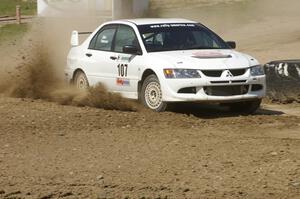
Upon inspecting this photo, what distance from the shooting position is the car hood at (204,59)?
1062 cm

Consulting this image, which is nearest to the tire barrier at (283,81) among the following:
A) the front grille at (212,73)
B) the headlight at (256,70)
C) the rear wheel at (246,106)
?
the rear wheel at (246,106)

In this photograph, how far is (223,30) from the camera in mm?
33219

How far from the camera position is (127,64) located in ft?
37.9

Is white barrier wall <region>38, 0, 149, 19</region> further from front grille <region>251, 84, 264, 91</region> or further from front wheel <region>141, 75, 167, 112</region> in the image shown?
front grille <region>251, 84, 264, 91</region>

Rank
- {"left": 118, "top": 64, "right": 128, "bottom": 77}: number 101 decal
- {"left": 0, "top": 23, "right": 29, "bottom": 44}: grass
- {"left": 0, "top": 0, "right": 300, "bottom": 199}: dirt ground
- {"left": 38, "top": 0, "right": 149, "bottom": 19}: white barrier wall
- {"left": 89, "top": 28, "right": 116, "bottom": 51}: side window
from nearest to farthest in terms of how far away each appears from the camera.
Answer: {"left": 0, "top": 0, "right": 300, "bottom": 199}: dirt ground, {"left": 118, "top": 64, "right": 128, "bottom": 77}: number 101 decal, {"left": 89, "top": 28, "right": 116, "bottom": 51}: side window, {"left": 0, "top": 23, "right": 29, "bottom": 44}: grass, {"left": 38, "top": 0, "right": 149, "bottom": 19}: white barrier wall

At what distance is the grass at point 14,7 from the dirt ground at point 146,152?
3826cm

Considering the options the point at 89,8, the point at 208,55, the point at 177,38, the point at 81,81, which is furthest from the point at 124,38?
the point at 89,8

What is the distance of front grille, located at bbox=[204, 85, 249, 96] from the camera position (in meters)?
10.5

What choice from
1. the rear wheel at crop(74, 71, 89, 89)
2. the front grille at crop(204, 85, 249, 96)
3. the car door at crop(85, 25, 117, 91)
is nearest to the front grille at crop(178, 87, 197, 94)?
the front grille at crop(204, 85, 249, 96)

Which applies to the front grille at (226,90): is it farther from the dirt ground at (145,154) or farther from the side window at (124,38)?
the side window at (124,38)

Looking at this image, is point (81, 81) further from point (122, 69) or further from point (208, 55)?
point (208, 55)

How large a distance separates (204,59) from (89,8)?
25.2 meters

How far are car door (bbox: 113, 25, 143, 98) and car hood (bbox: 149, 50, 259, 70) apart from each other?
381 mm

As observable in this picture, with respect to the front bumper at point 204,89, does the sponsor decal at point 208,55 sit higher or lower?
higher
